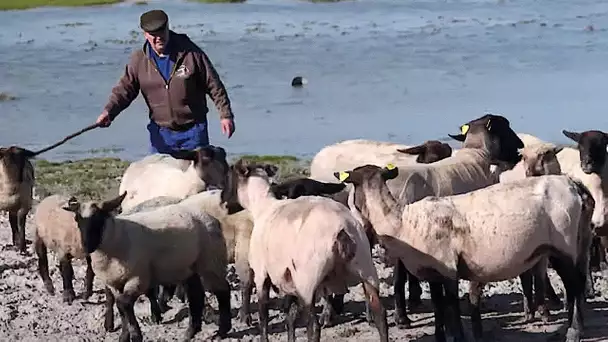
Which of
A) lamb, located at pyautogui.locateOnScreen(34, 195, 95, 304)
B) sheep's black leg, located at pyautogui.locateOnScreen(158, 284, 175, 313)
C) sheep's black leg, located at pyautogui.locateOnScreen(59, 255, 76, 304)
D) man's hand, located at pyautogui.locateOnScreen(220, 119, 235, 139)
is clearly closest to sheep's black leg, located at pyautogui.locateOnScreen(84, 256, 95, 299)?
lamb, located at pyautogui.locateOnScreen(34, 195, 95, 304)

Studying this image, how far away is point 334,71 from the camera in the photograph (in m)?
37.5

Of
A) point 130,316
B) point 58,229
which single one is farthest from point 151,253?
point 58,229

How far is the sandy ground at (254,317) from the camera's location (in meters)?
9.41

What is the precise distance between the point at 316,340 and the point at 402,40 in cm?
4006

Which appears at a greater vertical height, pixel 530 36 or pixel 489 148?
pixel 489 148

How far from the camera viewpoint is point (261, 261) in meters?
8.65

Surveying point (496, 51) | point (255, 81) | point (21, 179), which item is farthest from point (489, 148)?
point (496, 51)

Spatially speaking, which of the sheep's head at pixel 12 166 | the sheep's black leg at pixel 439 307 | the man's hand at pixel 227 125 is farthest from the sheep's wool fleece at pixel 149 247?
the sheep's head at pixel 12 166

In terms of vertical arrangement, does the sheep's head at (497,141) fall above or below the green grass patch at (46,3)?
above

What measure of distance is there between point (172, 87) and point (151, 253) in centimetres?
251

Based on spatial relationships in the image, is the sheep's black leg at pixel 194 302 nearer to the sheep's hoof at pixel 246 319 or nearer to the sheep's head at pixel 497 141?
the sheep's hoof at pixel 246 319

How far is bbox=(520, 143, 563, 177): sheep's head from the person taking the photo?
424 inches

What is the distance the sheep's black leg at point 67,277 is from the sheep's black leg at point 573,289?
429cm

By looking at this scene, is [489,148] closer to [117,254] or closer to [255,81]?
[117,254]
